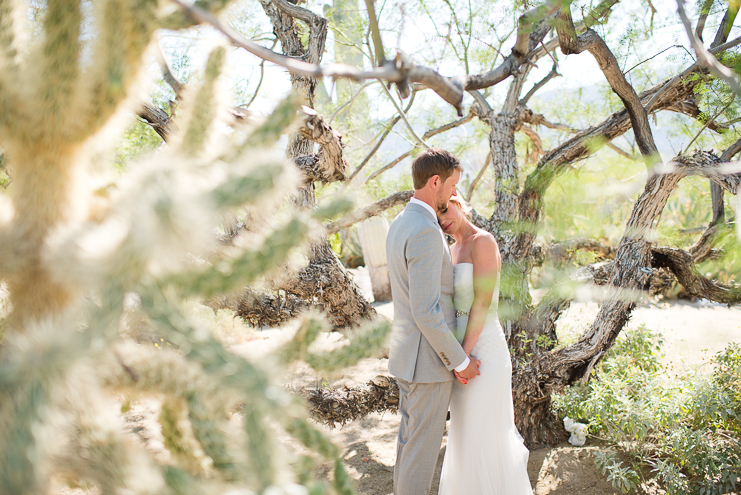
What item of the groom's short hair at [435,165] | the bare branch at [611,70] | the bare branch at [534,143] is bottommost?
the groom's short hair at [435,165]

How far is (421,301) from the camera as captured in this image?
7.84ft

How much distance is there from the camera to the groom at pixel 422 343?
8.01 feet

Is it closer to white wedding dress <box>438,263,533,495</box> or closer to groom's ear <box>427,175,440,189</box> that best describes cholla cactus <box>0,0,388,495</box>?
groom's ear <box>427,175,440,189</box>

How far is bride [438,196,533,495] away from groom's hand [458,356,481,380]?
0.05m

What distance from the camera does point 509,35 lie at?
4320 millimetres

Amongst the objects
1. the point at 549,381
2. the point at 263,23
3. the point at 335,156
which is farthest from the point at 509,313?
the point at 263,23

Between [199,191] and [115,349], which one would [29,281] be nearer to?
[115,349]

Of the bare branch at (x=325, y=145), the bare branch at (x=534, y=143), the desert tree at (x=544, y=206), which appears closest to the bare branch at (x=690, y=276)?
the desert tree at (x=544, y=206)

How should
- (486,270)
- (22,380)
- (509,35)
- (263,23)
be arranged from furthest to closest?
1. (263,23)
2. (509,35)
3. (486,270)
4. (22,380)

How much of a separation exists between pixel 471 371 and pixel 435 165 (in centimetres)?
114

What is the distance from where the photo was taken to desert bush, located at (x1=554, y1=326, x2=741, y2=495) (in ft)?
9.18

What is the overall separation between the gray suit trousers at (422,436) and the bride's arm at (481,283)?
12.5 inches

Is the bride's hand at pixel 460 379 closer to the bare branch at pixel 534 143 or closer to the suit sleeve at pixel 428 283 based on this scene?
the suit sleeve at pixel 428 283

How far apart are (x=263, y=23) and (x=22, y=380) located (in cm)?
492
